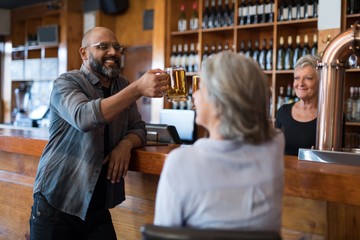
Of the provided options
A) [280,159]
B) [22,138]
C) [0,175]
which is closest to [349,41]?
[280,159]

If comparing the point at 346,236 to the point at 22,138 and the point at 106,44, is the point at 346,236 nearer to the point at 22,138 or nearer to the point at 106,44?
the point at 106,44

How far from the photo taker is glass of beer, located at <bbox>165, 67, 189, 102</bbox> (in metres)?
1.97

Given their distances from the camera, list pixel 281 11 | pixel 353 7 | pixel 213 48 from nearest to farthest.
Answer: pixel 353 7 < pixel 281 11 < pixel 213 48

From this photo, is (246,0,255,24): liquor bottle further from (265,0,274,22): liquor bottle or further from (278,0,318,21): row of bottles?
(278,0,318,21): row of bottles

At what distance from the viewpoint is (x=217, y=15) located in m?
5.54

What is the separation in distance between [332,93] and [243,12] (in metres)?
3.42

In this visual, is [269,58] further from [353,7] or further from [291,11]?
[353,7]

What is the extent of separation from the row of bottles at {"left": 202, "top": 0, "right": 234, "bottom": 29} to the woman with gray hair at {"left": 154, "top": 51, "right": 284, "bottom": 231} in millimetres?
4438

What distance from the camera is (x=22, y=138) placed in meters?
2.41

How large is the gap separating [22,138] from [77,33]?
5.21m

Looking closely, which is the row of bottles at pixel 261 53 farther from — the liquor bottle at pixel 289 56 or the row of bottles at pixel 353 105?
the row of bottles at pixel 353 105

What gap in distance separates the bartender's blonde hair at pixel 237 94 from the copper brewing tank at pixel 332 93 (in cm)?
95

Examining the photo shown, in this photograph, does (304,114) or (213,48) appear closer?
(304,114)

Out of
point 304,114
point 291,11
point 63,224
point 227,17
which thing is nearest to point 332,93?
point 304,114
